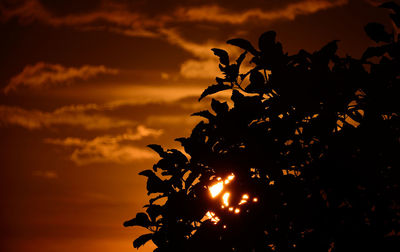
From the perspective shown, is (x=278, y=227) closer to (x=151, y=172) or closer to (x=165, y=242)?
(x=165, y=242)

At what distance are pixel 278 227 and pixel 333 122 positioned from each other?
830 millimetres

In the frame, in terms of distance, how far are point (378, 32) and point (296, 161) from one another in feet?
3.49

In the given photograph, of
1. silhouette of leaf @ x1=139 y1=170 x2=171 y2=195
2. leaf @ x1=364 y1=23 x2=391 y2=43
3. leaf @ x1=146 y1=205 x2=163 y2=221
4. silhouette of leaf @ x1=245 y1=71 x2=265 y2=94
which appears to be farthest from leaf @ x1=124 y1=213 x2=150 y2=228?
leaf @ x1=364 y1=23 x2=391 y2=43

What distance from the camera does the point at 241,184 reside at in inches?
118

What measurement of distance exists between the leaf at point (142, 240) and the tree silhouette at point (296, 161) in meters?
0.19

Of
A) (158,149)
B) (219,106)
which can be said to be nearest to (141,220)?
(158,149)

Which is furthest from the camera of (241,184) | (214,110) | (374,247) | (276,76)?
(214,110)

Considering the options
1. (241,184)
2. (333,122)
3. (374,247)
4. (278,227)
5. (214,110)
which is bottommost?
(374,247)

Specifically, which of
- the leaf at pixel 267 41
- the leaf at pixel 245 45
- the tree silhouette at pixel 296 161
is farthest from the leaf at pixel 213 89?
the leaf at pixel 267 41

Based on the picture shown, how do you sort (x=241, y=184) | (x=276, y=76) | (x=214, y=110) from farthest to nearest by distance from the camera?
1. (x=214, y=110)
2. (x=276, y=76)
3. (x=241, y=184)

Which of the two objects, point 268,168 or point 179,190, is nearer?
point 268,168

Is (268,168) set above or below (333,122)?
below

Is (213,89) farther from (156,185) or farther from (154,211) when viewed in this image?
(154,211)

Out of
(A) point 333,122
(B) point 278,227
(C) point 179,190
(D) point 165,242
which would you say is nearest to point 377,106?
(A) point 333,122
